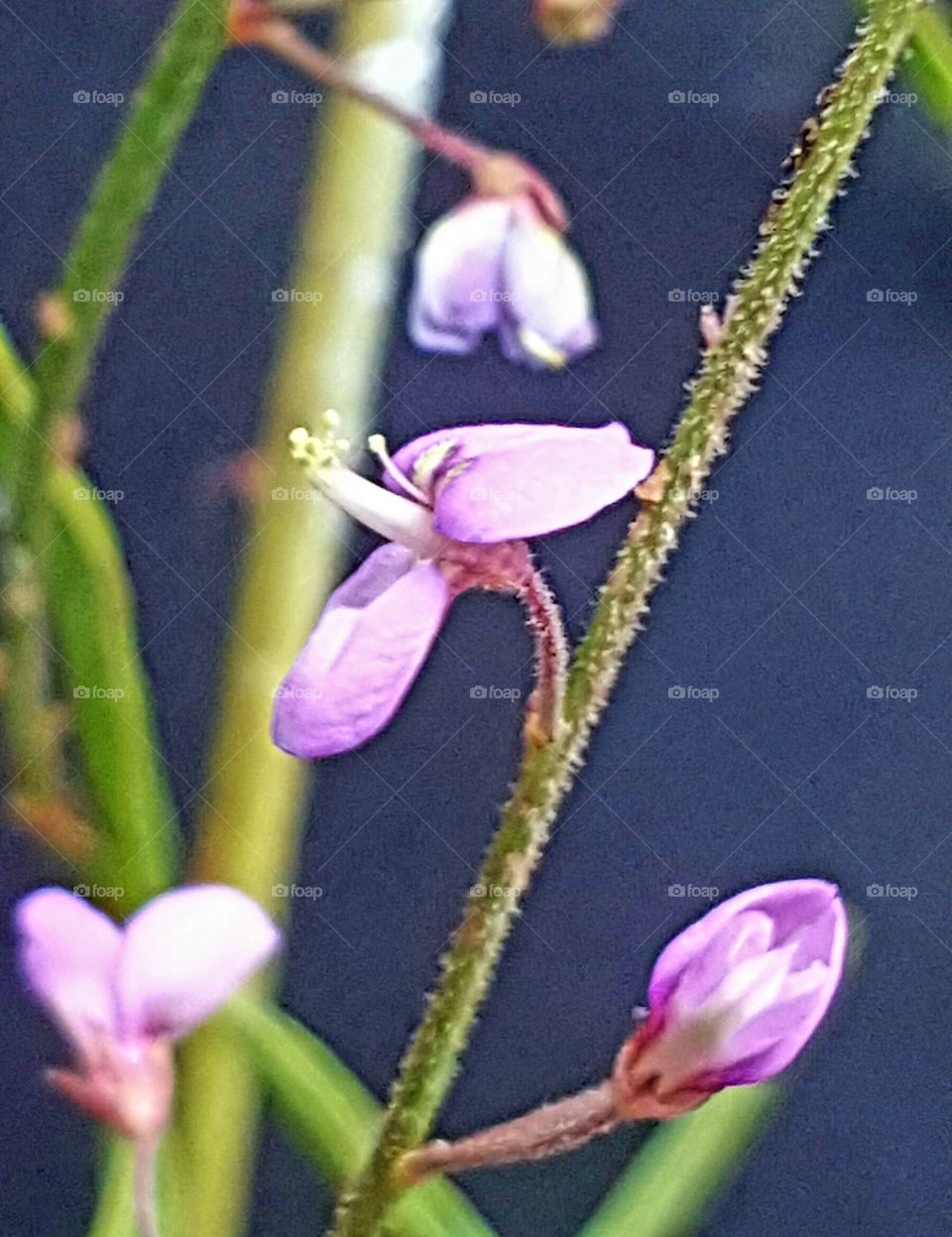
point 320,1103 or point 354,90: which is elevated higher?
point 354,90

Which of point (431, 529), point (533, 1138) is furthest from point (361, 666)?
point (533, 1138)

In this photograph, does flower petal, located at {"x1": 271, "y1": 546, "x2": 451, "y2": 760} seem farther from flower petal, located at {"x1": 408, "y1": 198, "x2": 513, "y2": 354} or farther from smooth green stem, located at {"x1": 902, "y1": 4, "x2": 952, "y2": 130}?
smooth green stem, located at {"x1": 902, "y1": 4, "x2": 952, "y2": 130}

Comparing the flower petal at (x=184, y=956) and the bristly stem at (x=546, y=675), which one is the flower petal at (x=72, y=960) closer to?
the flower petal at (x=184, y=956)

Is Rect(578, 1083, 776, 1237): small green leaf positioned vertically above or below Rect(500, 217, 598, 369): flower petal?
below

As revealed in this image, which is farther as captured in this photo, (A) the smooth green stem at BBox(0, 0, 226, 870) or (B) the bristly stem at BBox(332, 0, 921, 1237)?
(A) the smooth green stem at BBox(0, 0, 226, 870)

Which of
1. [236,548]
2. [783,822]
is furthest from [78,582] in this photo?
[783,822]

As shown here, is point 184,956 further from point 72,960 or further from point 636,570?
point 636,570

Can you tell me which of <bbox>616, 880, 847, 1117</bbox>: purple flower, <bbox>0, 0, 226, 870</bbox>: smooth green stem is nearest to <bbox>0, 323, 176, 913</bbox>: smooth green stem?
<bbox>0, 0, 226, 870</bbox>: smooth green stem
